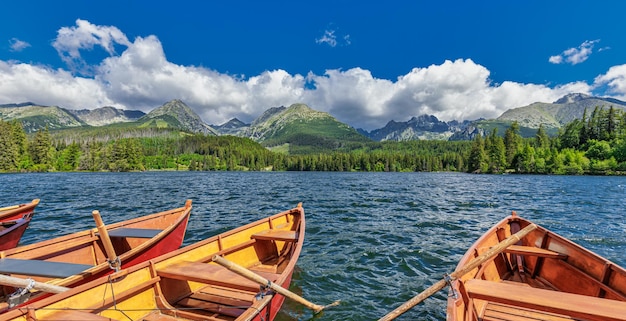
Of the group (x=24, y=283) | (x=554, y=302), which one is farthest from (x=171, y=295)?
(x=554, y=302)

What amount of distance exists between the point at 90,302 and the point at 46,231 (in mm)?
19562

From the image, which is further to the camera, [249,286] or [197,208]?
[197,208]

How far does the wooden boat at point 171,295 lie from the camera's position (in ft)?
19.3

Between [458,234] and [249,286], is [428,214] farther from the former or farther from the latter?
[249,286]

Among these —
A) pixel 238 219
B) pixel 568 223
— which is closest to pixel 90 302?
pixel 238 219

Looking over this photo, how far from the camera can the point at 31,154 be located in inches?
5261

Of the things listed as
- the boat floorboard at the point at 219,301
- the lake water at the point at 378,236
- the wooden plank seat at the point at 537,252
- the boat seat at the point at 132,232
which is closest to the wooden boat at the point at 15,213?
the lake water at the point at 378,236

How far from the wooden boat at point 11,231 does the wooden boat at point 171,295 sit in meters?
10.1

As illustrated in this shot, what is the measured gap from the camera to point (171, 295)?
27.3ft

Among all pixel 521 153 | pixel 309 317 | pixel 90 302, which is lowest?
pixel 309 317

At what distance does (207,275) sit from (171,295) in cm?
168

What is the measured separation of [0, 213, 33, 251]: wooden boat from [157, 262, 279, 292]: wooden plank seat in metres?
10.5

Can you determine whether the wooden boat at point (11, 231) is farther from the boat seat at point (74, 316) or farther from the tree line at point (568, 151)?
the tree line at point (568, 151)

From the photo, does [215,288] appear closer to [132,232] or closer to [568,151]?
[132,232]
